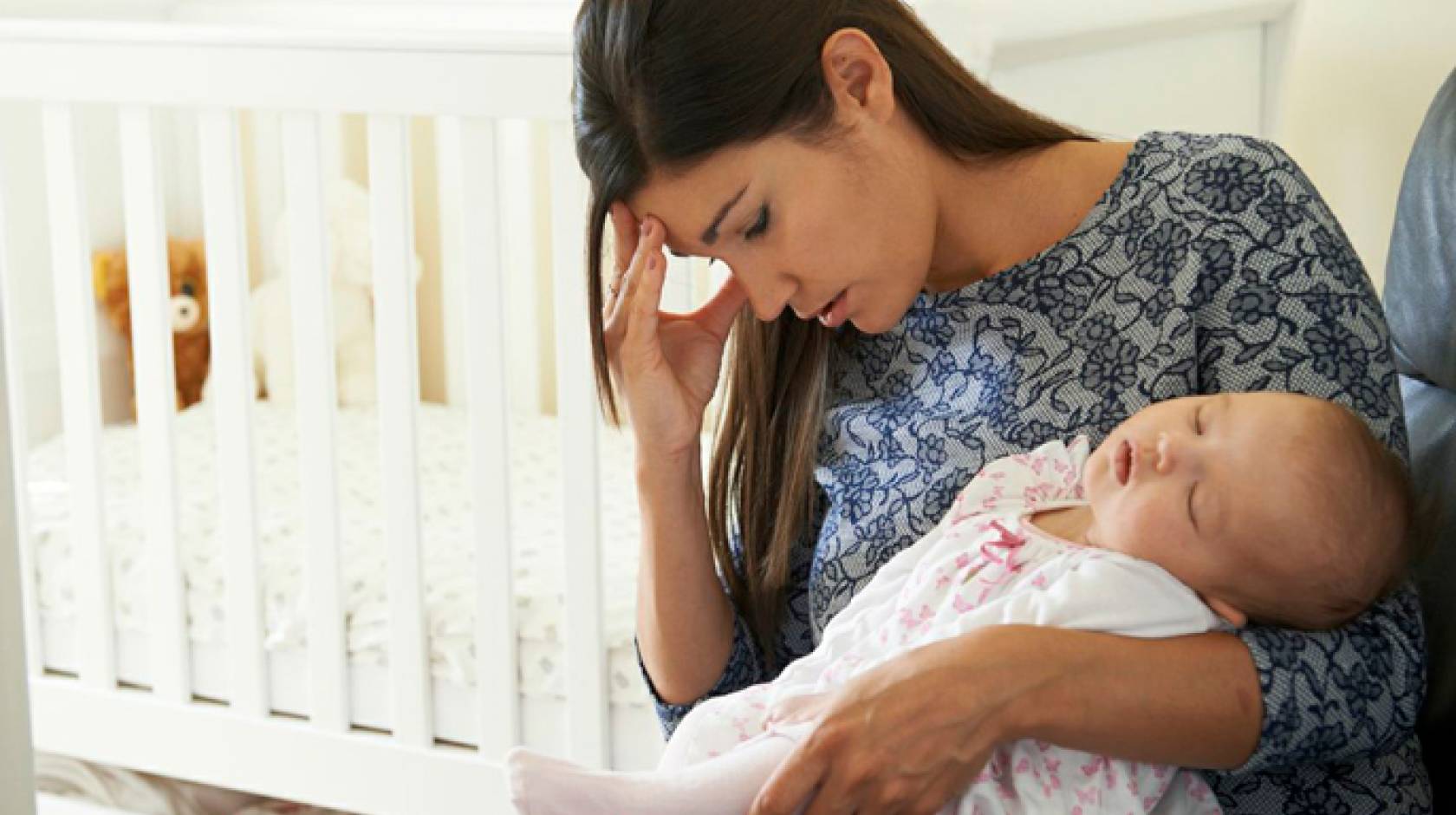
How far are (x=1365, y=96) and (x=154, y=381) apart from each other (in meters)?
1.68

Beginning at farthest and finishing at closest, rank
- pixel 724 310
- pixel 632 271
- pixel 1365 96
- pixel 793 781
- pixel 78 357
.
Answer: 1. pixel 1365 96
2. pixel 78 357
3. pixel 724 310
4. pixel 632 271
5. pixel 793 781

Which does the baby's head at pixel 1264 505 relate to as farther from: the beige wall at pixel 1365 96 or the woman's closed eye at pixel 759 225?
the beige wall at pixel 1365 96

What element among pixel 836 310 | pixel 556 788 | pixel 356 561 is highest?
pixel 836 310

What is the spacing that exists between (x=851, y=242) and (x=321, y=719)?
1188 mm

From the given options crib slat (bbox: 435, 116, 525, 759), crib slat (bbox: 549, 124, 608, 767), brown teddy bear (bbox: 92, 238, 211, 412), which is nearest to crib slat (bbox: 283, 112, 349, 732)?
crib slat (bbox: 435, 116, 525, 759)

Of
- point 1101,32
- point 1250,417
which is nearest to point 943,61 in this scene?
point 1250,417

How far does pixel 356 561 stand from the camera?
2.23m

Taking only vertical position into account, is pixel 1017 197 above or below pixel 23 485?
above

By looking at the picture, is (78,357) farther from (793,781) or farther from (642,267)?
(793,781)

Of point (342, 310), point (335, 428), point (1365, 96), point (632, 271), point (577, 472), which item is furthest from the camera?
point (342, 310)

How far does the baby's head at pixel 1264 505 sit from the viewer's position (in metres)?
1.07

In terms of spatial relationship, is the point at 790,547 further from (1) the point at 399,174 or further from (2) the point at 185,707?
(2) the point at 185,707

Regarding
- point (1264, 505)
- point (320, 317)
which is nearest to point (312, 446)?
point (320, 317)

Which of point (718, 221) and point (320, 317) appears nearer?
point (718, 221)
